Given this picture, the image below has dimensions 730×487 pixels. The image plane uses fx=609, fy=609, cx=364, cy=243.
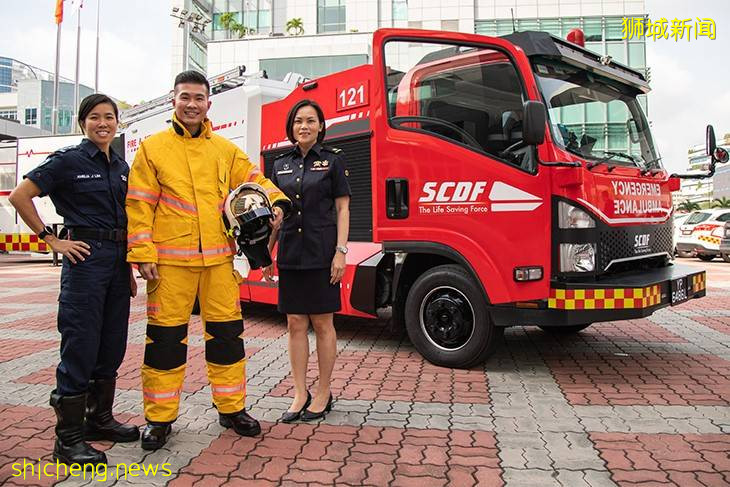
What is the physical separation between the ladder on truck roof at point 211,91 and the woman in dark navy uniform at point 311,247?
12.3 feet

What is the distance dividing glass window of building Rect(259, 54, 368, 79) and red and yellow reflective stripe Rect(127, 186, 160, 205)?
34914 mm

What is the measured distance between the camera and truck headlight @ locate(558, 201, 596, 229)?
14.9ft

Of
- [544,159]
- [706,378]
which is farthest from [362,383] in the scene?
[706,378]

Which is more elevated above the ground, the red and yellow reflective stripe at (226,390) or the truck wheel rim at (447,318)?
the truck wheel rim at (447,318)

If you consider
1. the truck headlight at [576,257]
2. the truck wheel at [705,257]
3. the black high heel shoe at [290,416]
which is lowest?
the black high heel shoe at [290,416]

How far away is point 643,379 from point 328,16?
42634mm

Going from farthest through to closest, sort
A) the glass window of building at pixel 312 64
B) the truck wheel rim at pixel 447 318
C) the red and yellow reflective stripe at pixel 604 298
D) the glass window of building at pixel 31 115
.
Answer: the glass window of building at pixel 31 115 → the glass window of building at pixel 312 64 → the truck wheel rim at pixel 447 318 → the red and yellow reflective stripe at pixel 604 298

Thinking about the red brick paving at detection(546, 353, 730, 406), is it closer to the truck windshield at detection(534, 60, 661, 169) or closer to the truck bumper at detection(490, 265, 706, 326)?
the truck bumper at detection(490, 265, 706, 326)

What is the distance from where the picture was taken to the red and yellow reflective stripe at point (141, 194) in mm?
3297

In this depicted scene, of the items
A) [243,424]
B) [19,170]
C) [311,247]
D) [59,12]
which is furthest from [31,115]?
[243,424]

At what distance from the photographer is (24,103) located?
83.4m

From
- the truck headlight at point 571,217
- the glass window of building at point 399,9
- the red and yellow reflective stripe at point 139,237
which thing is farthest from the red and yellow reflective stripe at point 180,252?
the glass window of building at point 399,9

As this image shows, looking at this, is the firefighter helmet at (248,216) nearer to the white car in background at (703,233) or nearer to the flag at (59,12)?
the white car in background at (703,233)

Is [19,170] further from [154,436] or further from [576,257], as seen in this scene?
[576,257]
